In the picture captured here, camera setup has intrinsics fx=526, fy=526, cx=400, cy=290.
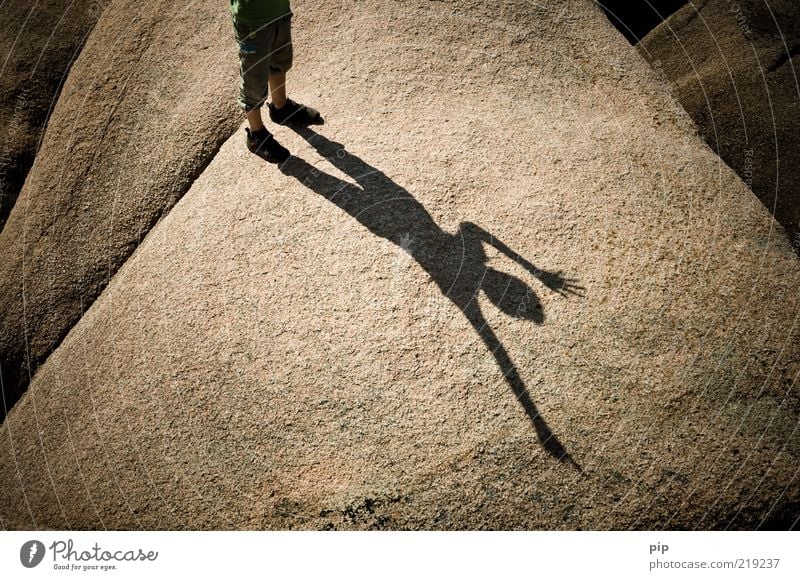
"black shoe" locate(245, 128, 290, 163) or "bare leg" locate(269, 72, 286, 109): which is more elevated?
"bare leg" locate(269, 72, 286, 109)

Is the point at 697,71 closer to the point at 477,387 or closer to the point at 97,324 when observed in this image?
the point at 477,387

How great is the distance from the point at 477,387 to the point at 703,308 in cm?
222

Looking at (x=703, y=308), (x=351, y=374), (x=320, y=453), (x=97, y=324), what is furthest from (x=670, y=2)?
(x=97, y=324)

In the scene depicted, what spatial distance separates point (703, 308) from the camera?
478 cm

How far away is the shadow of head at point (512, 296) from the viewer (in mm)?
4762

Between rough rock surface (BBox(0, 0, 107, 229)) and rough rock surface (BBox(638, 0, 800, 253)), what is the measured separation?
793 centimetres

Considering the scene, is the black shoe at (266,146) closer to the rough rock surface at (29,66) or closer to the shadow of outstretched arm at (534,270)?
the shadow of outstretched arm at (534,270)

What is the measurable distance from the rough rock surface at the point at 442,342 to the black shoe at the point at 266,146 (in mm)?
168

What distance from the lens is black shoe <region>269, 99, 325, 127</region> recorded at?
19.5ft

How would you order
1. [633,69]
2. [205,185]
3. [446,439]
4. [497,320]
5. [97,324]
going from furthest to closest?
[633,69] < [205,185] < [97,324] < [497,320] < [446,439]

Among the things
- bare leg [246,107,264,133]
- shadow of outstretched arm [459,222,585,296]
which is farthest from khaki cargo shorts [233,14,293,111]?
shadow of outstretched arm [459,222,585,296]

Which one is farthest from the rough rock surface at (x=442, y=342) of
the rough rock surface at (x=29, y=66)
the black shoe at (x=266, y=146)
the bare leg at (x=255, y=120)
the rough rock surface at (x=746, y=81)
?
the rough rock surface at (x=29, y=66)
